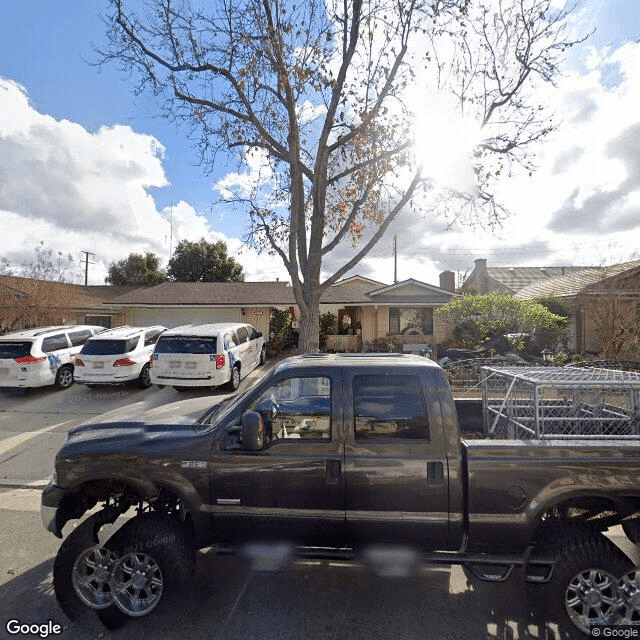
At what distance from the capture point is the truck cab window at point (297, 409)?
2.86 metres

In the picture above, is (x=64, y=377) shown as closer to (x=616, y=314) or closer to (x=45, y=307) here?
(x=45, y=307)

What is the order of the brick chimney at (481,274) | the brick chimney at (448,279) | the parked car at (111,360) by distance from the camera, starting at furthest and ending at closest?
the brick chimney at (481,274)
the brick chimney at (448,279)
the parked car at (111,360)

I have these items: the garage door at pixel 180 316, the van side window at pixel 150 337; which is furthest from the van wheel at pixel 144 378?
the garage door at pixel 180 316

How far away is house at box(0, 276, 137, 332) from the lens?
1776 cm

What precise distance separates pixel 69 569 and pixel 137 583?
19.7 inches

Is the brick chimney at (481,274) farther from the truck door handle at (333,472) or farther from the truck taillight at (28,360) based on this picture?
the truck door handle at (333,472)

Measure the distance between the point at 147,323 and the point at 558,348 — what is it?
17216mm

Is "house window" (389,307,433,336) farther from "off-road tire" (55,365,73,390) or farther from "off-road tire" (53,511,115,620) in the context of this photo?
"off-road tire" (53,511,115,620)

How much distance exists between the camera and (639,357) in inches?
392

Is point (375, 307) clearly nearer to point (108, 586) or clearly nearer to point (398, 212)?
point (398, 212)

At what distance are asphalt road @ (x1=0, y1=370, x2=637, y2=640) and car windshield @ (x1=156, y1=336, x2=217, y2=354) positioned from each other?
5.68 meters

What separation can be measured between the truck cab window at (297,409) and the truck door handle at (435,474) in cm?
74

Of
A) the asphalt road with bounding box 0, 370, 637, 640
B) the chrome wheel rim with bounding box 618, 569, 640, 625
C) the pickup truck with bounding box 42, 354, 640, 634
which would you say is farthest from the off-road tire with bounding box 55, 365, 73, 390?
the chrome wheel rim with bounding box 618, 569, 640, 625

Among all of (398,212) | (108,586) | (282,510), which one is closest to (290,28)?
(398,212)
